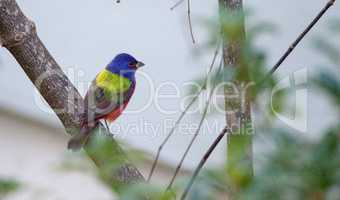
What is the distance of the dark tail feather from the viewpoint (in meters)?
1.64

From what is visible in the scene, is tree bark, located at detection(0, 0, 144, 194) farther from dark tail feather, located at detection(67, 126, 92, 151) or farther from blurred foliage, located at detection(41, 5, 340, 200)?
blurred foliage, located at detection(41, 5, 340, 200)

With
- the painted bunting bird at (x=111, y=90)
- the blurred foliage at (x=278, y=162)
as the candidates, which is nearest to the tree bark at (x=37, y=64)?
the painted bunting bird at (x=111, y=90)

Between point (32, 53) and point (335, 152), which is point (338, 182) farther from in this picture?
point (32, 53)

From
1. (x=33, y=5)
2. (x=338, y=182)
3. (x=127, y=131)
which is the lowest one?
(x=127, y=131)

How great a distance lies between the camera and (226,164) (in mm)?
769

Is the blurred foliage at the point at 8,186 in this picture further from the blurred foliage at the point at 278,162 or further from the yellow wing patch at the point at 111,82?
the yellow wing patch at the point at 111,82

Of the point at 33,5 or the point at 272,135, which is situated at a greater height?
the point at 272,135

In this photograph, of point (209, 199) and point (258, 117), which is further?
point (258, 117)

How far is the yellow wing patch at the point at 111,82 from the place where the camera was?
2400mm

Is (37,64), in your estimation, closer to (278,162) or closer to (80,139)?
(80,139)

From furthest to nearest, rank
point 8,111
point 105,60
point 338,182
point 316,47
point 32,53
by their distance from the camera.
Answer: point 8,111
point 105,60
point 32,53
point 316,47
point 338,182

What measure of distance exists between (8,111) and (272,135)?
322 cm

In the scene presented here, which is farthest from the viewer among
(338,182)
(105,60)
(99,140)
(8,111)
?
(8,111)

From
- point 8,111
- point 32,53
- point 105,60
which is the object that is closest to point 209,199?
point 32,53
